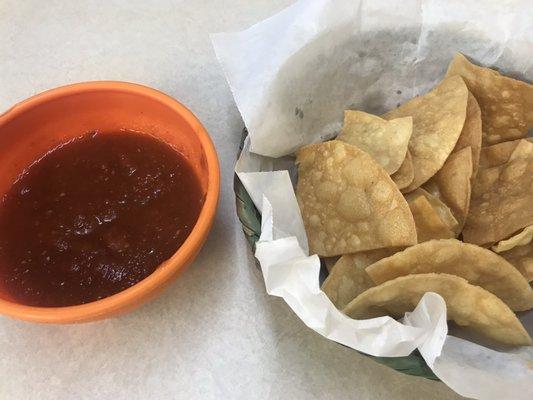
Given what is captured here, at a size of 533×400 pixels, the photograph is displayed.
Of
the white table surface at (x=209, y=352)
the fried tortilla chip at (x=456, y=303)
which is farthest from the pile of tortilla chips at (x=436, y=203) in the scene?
the white table surface at (x=209, y=352)

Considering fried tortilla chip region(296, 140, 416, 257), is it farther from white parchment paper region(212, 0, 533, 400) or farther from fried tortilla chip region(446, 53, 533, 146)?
fried tortilla chip region(446, 53, 533, 146)

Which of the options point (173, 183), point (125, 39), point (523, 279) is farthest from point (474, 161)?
point (125, 39)

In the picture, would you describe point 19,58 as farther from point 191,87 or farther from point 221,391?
point 221,391

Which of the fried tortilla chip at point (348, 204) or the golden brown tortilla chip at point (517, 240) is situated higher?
the fried tortilla chip at point (348, 204)

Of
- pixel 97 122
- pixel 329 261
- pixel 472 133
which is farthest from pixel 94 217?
pixel 472 133

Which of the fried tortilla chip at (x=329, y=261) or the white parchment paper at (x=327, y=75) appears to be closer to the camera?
the white parchment paper at (x=327, y=75)

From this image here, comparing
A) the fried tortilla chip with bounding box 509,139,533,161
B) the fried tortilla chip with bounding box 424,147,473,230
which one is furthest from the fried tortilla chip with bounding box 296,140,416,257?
the fried tortilla chip with bounding box 509,139,533,161

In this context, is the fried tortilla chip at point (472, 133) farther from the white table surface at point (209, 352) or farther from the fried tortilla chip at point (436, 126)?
the white table surface at point (209, 352)
